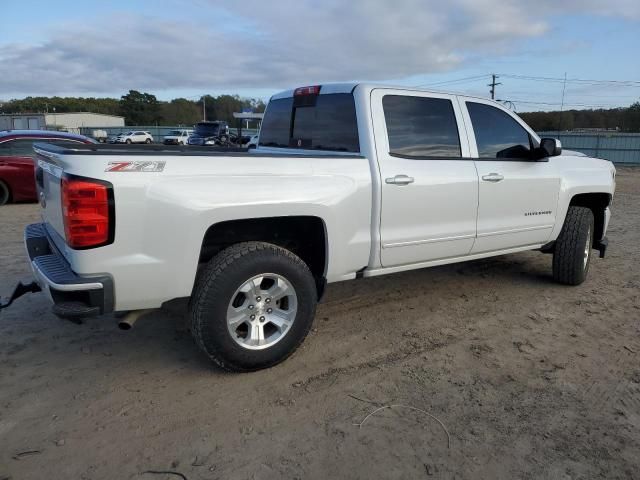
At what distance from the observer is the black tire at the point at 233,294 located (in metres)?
3.07

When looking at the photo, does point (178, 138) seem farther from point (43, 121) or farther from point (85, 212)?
point (85, 212)

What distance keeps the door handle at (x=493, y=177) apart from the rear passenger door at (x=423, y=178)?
12 cm

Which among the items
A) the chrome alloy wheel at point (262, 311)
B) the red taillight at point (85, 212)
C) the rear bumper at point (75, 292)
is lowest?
the chrome alloy wheel at point (262, 311)

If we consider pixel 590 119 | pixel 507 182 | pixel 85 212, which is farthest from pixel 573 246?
pixel 590 119

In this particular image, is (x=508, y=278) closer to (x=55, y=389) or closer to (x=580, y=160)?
(x=580, y=160)

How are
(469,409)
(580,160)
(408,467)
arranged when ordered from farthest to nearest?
(580,160) → (469,409) → (408,467)

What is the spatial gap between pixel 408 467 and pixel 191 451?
110 centimetres

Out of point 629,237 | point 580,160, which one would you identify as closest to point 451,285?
point 580,160

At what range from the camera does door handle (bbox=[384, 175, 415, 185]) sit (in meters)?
3.70

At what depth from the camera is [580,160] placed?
5266 mm

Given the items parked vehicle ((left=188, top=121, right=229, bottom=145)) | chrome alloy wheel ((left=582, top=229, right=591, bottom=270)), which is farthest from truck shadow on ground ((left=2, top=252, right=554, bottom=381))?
parked vehicle ((left=188, top=121, right=229, bottom=145))

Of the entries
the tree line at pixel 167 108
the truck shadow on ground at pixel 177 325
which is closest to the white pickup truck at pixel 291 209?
the truck shadow on ground at pixel 177 325

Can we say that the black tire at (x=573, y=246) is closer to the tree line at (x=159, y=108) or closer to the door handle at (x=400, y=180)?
the door handle at (x=400, y=180)

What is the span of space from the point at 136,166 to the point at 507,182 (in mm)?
3194
